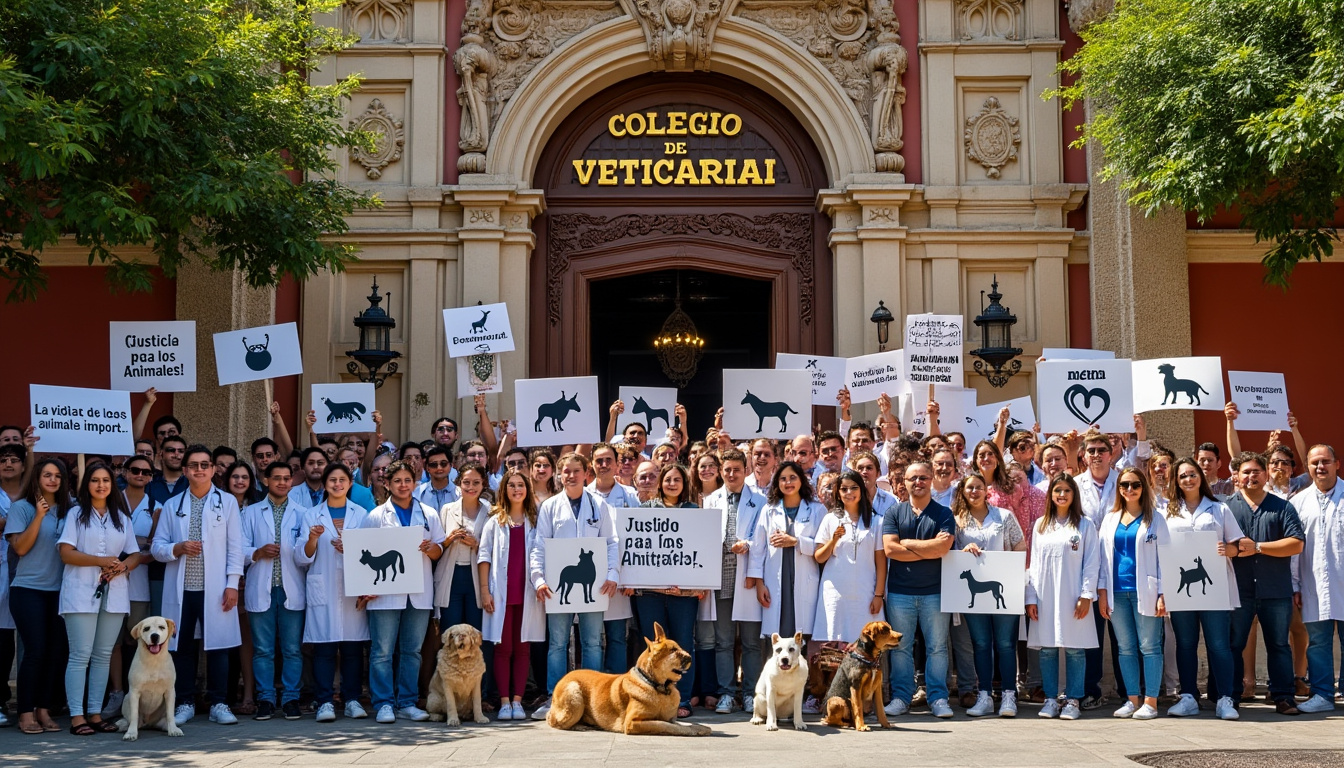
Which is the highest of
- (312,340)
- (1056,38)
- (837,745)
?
(1056,38)

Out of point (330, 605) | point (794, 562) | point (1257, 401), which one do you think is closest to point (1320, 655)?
point (1257, 401)

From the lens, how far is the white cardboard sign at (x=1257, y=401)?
12.5 meters

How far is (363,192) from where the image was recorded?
1511 cm

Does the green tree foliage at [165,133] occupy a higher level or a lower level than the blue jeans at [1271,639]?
higher

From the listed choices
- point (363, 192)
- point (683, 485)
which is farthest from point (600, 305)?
point (683, 485)

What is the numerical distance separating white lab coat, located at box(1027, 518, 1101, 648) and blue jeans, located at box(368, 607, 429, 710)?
4.34m

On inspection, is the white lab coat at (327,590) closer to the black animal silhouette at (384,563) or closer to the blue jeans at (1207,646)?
the black animal silhouette at (384,563)

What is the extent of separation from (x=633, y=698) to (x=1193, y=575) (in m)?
3.99

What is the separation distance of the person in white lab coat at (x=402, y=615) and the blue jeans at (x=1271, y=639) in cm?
572

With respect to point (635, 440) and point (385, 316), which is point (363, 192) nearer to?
point (385, 316)

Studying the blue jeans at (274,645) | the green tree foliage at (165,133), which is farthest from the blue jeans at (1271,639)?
the green tree foliage at (165,133)

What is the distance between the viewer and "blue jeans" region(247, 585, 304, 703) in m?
9.71

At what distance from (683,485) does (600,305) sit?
1280 cm

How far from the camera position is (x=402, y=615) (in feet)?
32.4
